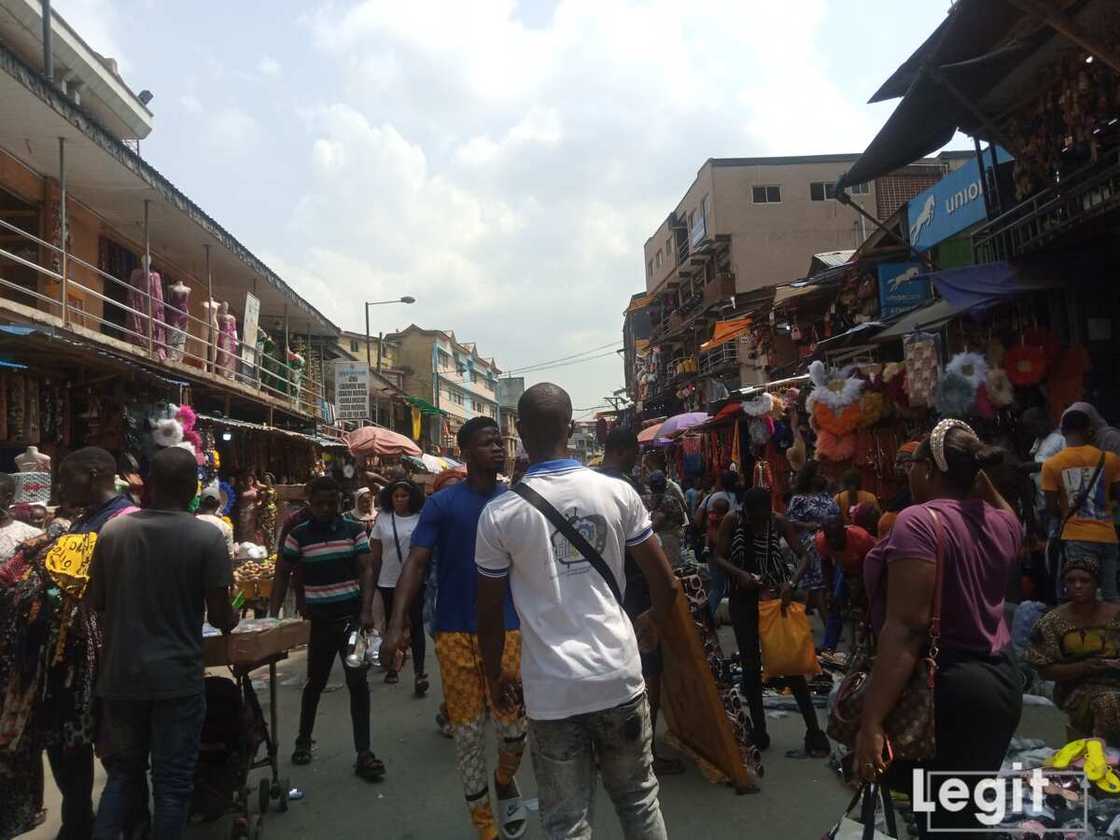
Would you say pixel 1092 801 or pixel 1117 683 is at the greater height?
pixel 1117 683

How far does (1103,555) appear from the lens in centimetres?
564

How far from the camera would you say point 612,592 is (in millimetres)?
2588

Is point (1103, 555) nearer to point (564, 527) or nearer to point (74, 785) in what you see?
point (564, 527)

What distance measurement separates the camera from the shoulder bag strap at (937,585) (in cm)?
238

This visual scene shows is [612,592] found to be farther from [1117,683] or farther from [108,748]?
[1117,683]

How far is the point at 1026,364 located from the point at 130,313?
12.6 meters

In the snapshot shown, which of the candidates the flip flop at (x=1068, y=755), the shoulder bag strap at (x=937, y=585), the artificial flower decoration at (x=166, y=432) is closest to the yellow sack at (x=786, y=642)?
the flip flop at (x=1068, y=755)

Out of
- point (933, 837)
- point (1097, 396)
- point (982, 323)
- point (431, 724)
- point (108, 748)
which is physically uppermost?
point (982, 323)

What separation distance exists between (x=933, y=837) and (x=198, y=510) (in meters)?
7.49

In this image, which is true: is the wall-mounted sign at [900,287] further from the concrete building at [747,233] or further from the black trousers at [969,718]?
the concrete building at [747,233]

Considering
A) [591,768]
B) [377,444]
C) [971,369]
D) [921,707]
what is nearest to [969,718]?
[921,707]

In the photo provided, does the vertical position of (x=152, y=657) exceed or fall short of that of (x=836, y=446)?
it falls short

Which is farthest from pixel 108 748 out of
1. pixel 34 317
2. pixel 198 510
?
pixel 34 317

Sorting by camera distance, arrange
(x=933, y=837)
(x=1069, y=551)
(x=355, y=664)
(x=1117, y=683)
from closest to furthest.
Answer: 1. (x=933, y=837)
2. (x=1117, y=683)
3. (x=355, y=664)
4. (x=1069, y=551)
